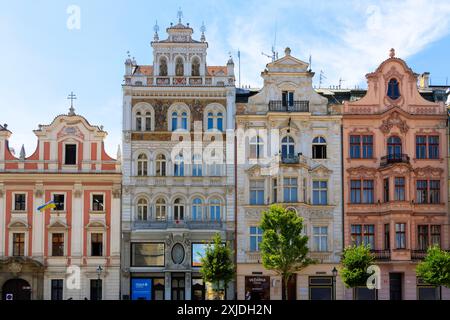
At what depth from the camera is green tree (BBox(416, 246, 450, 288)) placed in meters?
43.5

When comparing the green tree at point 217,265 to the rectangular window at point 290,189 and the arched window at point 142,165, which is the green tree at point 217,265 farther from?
the arched window at point 142,165

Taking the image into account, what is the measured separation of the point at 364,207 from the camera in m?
49.1

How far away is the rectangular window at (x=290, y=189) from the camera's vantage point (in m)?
48.6

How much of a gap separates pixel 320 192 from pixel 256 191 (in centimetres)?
440

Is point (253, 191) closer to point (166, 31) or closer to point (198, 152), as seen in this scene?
point (198, 152)

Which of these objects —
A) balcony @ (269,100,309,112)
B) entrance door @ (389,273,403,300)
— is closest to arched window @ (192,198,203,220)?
balcony @ (269,100,309,112)

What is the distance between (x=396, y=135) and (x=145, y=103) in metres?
17.5

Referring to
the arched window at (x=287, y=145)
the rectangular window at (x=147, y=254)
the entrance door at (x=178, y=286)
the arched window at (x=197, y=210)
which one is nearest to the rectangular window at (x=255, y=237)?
the arched window at (x=197, y=210)

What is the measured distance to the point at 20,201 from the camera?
161 feet

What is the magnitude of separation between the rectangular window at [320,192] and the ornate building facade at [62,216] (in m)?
13.4

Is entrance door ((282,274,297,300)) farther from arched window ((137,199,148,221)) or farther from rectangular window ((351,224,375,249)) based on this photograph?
arched window ((137,199,148,221))

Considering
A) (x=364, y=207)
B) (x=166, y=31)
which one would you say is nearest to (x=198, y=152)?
(x=166, y=31)

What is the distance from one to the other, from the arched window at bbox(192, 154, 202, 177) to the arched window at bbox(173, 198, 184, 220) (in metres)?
Result: 2.17

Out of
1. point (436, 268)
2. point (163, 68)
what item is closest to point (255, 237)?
point (436, 268)
